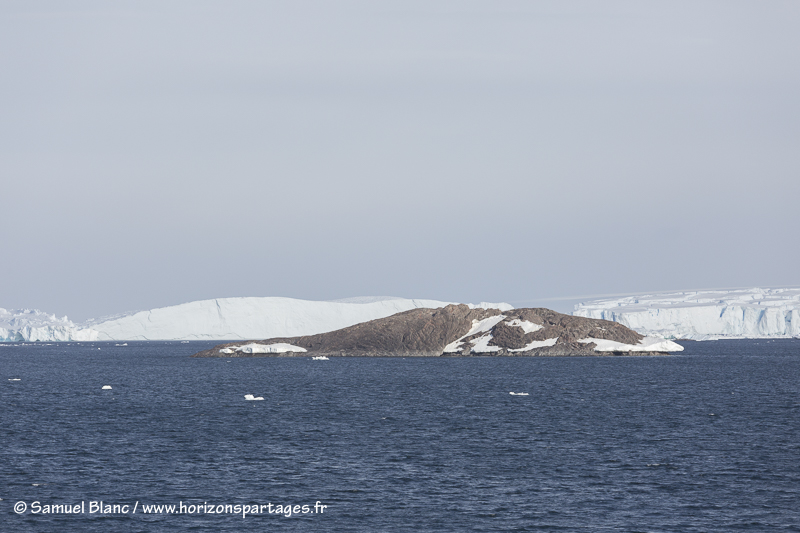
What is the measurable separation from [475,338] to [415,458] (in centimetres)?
11532

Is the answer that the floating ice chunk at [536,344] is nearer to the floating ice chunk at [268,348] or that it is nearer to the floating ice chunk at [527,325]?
the floating ice chunk at [527,325]

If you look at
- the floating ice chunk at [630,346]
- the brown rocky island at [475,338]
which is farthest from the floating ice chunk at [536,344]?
the floating ice chunk at [630,346]

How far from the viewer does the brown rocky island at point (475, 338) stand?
154375 millimetres

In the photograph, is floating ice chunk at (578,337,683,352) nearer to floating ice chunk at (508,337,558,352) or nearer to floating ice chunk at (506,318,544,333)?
floating ice chunk at (508,337,558,352)

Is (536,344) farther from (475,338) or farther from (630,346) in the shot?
(630,346)

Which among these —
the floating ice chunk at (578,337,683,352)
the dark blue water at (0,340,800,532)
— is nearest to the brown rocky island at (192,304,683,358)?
the floating ice chunk at (578,337,683,352)

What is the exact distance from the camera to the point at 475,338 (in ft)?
520

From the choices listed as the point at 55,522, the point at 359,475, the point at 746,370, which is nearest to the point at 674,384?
the point at 746,370

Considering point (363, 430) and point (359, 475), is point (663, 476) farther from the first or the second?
point (363, 430)

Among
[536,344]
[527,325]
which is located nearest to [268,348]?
[527,325]

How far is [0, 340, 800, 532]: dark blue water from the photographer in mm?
32219

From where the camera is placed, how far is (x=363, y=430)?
54750 millimetres

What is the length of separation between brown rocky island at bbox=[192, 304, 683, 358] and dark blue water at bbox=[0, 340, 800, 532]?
222 feet

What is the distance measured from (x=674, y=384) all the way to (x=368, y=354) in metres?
82.6
